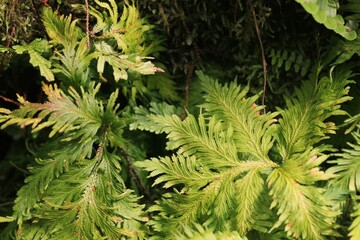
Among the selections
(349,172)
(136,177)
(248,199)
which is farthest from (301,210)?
(136,177)

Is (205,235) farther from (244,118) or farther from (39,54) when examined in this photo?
(39,54)

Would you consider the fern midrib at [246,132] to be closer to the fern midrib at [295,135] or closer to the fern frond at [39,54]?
the fern midrib at [295,135]

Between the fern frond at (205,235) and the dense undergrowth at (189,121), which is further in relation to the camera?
the dense undergrowth at (189,121)

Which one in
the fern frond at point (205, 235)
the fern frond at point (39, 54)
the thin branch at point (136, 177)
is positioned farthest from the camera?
the thin branch at point (136, 177)

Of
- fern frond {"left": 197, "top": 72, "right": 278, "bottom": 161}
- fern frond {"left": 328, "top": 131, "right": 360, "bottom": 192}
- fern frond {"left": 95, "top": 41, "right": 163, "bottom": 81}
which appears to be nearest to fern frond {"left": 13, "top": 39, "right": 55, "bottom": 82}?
fern frond {"left": 95, "top": 41, "right": 163, "bottom": 81}

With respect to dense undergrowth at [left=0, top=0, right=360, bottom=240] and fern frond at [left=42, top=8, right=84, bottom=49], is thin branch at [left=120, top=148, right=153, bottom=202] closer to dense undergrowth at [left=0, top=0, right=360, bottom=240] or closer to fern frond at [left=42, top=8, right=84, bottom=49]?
dense undergrowth at [left=0, top=0, right=360, bottom=240]

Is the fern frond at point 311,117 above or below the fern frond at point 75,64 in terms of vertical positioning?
above

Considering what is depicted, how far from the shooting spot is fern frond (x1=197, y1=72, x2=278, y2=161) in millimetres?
1228

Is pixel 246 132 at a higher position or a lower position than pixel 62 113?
higher

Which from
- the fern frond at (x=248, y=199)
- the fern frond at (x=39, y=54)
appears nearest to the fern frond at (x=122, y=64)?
the fern frond at (x=39, y=54)

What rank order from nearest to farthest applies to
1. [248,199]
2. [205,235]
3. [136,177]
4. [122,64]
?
[205,235] < [248,199] < [122,64] < [136,177]

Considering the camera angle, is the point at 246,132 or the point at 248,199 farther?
the point at 246,132

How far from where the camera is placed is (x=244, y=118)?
1.27m

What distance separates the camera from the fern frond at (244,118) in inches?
48.3
